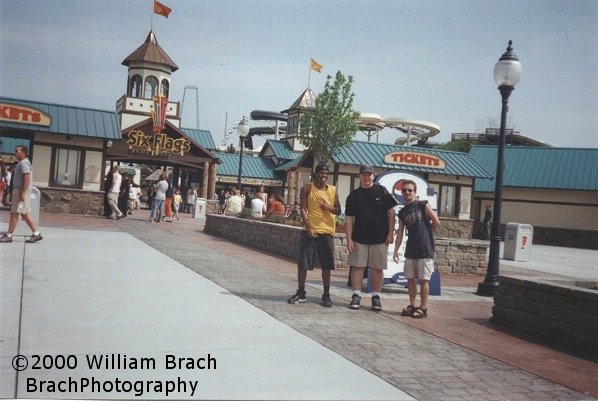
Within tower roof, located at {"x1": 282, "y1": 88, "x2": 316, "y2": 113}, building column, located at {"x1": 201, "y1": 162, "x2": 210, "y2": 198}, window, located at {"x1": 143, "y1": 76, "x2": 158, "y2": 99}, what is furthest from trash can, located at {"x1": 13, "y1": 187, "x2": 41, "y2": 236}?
tower roof, located at {"x1": 282, "y1": 88, "x2": 316, "y2": 113}

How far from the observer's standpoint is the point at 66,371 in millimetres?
4020

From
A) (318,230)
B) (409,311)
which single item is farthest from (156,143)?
(409,311)

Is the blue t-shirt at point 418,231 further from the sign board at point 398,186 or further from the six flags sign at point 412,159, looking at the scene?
the six flags sign at point 412,159

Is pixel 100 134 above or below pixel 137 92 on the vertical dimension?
below

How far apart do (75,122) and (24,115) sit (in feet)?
6.06

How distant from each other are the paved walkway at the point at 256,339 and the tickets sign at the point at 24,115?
12.9 meters

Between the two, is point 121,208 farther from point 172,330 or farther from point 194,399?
point 194,399

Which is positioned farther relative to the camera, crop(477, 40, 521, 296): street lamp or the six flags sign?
the six flags sign

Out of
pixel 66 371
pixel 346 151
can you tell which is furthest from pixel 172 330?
pixel 346 151

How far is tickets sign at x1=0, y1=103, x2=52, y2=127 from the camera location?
65.5ft

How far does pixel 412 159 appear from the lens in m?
29.5

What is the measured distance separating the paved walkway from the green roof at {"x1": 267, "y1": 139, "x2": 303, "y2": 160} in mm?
35437

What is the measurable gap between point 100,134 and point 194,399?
19797mm

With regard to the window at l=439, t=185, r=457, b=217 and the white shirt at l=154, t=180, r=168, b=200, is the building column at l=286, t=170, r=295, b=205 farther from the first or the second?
the white shirt at l=154, t=180, r=168, b=200
